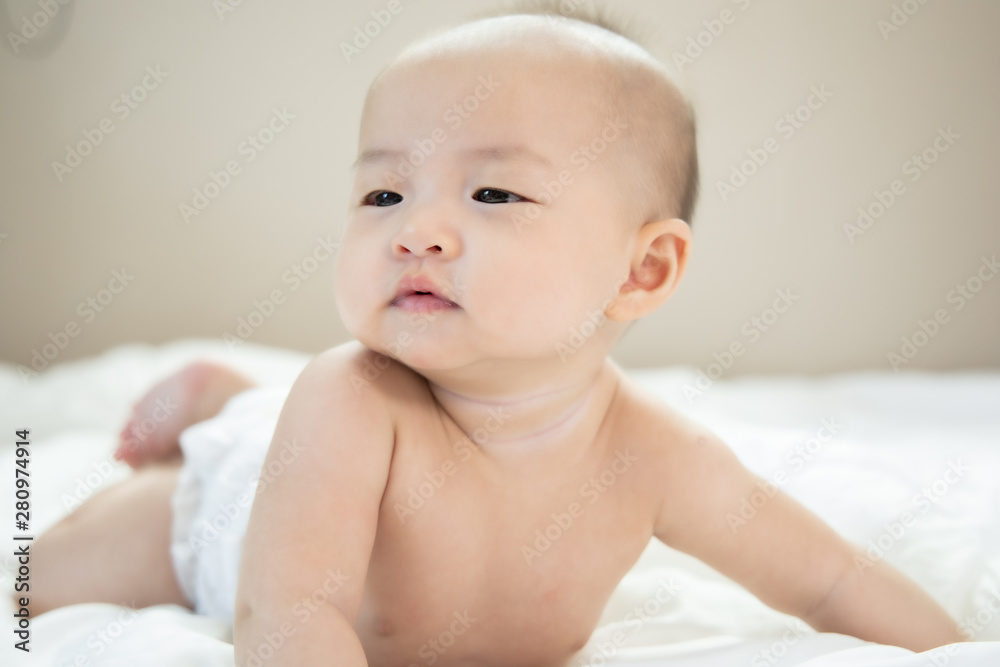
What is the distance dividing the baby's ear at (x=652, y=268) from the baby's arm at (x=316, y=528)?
10.0 inches

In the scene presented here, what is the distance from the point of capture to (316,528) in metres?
0.64

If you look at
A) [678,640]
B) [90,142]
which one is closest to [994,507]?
[678,640]

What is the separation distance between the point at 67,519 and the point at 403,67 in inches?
27.9

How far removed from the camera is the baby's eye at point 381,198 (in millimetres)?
721

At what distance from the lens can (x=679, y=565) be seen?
114 centimetres

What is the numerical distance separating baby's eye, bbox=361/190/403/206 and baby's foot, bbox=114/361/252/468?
596 millimetres

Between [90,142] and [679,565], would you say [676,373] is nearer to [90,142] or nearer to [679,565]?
[679,565]

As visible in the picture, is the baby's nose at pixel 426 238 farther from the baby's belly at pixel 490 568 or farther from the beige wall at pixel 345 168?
→ the beige wall at pixel 345 168

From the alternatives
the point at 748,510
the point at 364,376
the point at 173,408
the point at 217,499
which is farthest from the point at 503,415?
the point at 173,408

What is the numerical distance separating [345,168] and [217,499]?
1.26 meters

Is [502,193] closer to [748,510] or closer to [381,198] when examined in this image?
[381,198]

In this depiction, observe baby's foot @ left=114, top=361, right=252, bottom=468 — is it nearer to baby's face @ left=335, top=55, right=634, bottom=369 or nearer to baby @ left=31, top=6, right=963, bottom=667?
baby @ left=31, top=6, right=963, bottom=667

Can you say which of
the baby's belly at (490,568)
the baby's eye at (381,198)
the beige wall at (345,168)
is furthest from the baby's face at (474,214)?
the beige wall at (345,168)

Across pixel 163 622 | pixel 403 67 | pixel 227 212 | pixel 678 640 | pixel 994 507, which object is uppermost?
pixel 403 67
